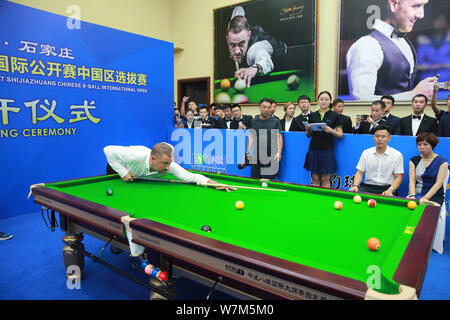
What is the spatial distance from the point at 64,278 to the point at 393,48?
6071 mm

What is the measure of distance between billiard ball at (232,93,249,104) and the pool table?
17.3ft

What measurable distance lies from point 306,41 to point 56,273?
611 centimetres

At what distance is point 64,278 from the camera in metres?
2.32

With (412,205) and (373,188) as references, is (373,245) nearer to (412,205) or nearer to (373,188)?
(412,205)

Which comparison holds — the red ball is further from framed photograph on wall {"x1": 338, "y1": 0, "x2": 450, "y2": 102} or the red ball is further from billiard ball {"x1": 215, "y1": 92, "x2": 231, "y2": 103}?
billiard ball {"x1": 215, "y1": 92, "x2": 231, "y2": 103}

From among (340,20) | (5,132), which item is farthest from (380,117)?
(5,132)

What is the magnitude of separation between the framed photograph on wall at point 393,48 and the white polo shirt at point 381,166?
9.15ft

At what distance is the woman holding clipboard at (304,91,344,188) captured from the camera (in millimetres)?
3887

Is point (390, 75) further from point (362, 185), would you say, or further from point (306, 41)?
point (362, 185)

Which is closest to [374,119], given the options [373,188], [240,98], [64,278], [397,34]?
[373,188]

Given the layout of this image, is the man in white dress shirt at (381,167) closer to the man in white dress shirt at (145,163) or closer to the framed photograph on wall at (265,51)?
the man in white dress shirt at (145,163)

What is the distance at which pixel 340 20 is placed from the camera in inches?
236

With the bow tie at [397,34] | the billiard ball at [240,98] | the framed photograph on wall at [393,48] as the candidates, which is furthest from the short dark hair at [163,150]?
the billiard ball at [240,98]
